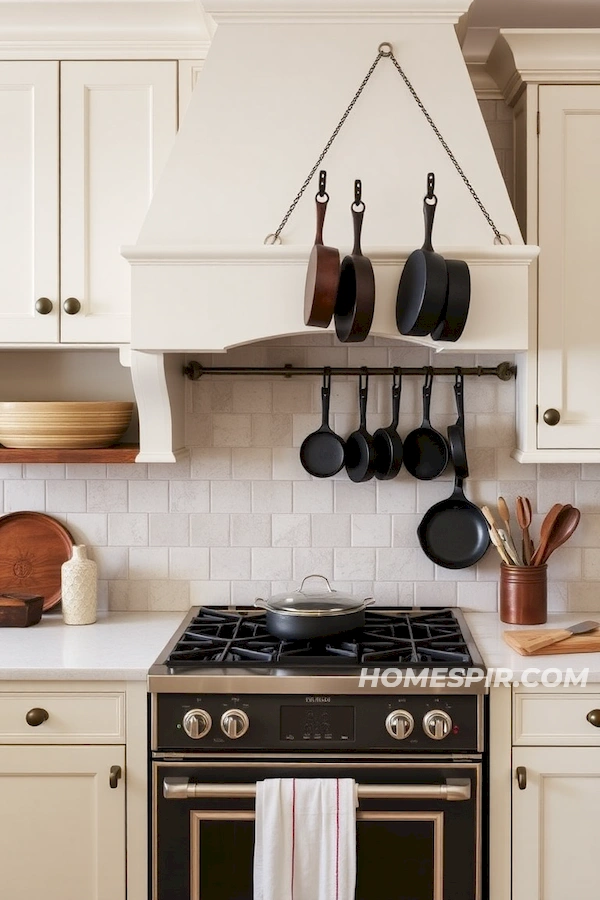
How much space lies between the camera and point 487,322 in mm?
2402

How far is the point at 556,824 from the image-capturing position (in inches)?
89.1

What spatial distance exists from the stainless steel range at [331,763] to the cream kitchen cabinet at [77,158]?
116cm

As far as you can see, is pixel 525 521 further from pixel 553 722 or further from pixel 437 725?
pixel 437 725

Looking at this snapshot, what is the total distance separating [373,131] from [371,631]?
135cm

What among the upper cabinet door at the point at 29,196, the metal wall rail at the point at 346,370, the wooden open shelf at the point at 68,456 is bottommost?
the wooden open shelf at the point at 68,456

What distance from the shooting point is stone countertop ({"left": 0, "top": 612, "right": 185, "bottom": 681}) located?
7.46ft

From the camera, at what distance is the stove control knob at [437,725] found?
2.21 metres

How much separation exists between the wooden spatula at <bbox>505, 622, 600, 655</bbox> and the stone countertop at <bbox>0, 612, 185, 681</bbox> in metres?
0.96

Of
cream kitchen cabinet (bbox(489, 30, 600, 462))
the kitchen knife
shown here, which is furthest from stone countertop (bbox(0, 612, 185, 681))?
cream kitchen cabinet (bbox(489, 30, 600, 462))

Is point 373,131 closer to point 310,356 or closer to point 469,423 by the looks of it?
point 310,356

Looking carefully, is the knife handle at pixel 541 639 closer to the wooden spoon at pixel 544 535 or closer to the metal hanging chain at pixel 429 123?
the wooden spoon at pixel 544 535

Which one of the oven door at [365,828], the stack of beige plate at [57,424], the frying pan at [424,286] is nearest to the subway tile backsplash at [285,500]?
the stack of beige plate at [57,424]

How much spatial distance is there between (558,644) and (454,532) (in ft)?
1.78

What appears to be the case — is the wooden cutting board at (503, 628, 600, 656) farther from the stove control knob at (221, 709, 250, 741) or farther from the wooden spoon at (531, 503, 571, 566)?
the stove control knob at (221, 709, 250, 741)
